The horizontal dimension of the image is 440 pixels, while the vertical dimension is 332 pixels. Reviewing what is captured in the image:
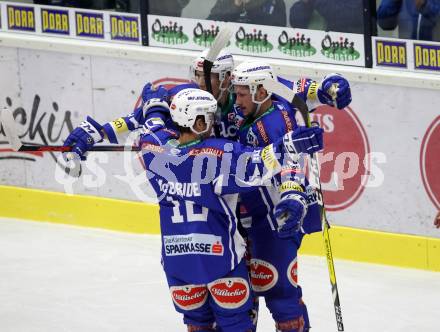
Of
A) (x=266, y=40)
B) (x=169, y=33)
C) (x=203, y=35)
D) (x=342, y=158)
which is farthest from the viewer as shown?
(x=169, y=33)

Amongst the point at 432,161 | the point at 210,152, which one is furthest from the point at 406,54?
the point at 210,152

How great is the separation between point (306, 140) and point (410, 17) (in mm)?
2711

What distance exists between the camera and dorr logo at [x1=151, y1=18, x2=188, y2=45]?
8641 mm

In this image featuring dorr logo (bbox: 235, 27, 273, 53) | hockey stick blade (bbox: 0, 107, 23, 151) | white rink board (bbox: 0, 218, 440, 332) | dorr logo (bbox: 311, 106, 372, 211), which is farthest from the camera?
dorr logo (bbox: 235, 27, 273, 53)

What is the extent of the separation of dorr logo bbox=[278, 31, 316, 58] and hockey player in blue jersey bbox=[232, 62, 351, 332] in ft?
7.09

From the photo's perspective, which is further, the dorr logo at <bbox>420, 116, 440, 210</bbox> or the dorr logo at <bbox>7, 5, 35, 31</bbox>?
the dorr logo at <bbox>7, 5, 35, 31</bbox>

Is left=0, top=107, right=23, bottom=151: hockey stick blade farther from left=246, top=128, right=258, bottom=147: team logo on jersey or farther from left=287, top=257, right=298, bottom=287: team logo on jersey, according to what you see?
left=287, top=257, right=298, bottom=287: team logo on jersey

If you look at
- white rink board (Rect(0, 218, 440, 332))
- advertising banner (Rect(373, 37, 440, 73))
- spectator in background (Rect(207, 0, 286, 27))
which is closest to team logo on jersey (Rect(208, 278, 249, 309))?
white rink board (Rect(0, 218, 440, 332))

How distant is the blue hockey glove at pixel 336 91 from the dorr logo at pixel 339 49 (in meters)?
2.07

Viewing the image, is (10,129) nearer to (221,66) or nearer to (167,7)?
(221,66)

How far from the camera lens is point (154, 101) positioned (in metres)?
5.86

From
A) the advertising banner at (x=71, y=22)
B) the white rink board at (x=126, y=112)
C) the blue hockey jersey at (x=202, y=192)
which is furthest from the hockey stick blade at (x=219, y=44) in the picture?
the advertising banner at (x=71, y=22)

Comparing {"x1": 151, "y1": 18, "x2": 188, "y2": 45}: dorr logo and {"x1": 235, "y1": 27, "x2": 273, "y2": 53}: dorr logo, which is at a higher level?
{"x1": 151, "y1": 18, "x2": 188, "y2": 45}: dorr logo

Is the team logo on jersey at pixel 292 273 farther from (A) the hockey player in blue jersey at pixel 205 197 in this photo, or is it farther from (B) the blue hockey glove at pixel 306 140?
(B) the blue hockey glove at pixel 306 140
